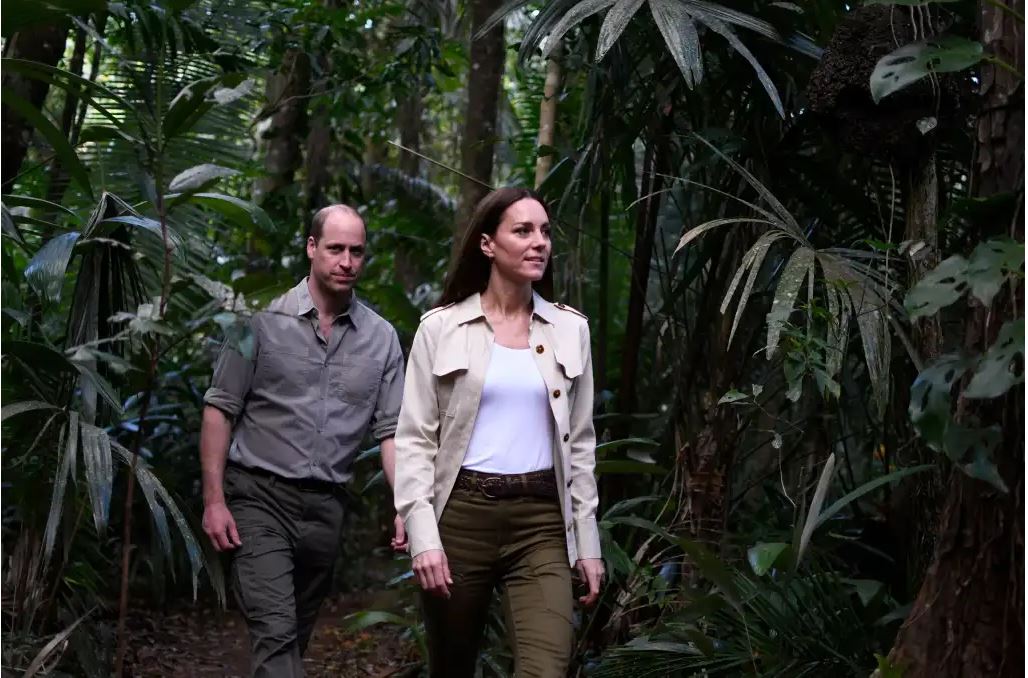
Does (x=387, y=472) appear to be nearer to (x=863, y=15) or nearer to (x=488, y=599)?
(x=488, y=599)

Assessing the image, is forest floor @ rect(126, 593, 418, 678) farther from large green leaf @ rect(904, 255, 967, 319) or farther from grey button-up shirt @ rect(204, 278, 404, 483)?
large green leaf @ rect(904, 255, 967, 319)

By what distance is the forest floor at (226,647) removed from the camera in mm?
6508

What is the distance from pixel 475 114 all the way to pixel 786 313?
3306mm

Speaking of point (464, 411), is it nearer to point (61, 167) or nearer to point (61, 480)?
point (61, 480)

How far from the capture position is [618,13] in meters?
4.12

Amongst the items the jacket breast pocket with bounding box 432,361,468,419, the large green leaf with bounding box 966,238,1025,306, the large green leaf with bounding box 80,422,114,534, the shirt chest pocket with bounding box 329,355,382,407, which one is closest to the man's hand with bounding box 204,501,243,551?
the large green leaf with bounding box 80,422,114,534

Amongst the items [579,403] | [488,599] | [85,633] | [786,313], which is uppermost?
[786,313]

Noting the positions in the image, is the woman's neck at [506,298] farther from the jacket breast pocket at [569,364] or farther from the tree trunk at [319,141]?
the tree trunk at [319,141]

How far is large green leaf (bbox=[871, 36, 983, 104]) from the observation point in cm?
299

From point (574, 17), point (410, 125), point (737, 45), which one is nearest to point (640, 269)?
point (737, 45)

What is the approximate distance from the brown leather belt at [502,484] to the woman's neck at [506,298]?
1.64ft

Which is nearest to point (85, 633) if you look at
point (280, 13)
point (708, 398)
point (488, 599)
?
point (488, 599)

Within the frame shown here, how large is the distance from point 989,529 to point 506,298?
1457 millimetres

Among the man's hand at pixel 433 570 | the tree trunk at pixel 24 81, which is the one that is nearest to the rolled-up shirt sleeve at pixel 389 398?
the man's hand at pixel 433 570
